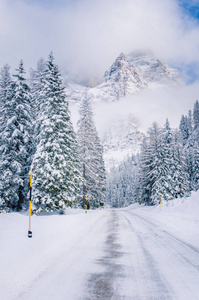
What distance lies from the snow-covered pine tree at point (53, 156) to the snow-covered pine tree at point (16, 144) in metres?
1.89

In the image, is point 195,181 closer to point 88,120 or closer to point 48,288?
point 88,120

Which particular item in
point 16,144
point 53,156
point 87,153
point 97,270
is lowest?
point 97,270

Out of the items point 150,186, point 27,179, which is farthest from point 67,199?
point 150,186

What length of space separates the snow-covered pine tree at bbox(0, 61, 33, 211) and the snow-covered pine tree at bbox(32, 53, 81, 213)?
6.21ft

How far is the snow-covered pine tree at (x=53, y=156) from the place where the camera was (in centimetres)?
1834

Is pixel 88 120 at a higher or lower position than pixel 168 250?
higher

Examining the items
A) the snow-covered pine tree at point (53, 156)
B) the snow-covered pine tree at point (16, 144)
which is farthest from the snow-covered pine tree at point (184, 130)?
the snow-covered pine tree at point (16, 144)

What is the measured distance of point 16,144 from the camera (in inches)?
826

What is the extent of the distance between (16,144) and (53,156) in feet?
15.0

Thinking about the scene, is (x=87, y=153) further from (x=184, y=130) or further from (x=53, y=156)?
(x=184, y=130)

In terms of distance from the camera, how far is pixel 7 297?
3.04 metres

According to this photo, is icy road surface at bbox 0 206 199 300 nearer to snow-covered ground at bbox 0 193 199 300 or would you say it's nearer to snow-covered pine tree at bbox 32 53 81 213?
snow-covered ground at bbox 0 193 199 300

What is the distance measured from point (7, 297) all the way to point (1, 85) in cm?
3003

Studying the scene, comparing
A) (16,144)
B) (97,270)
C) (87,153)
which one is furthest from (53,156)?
(97,270)
